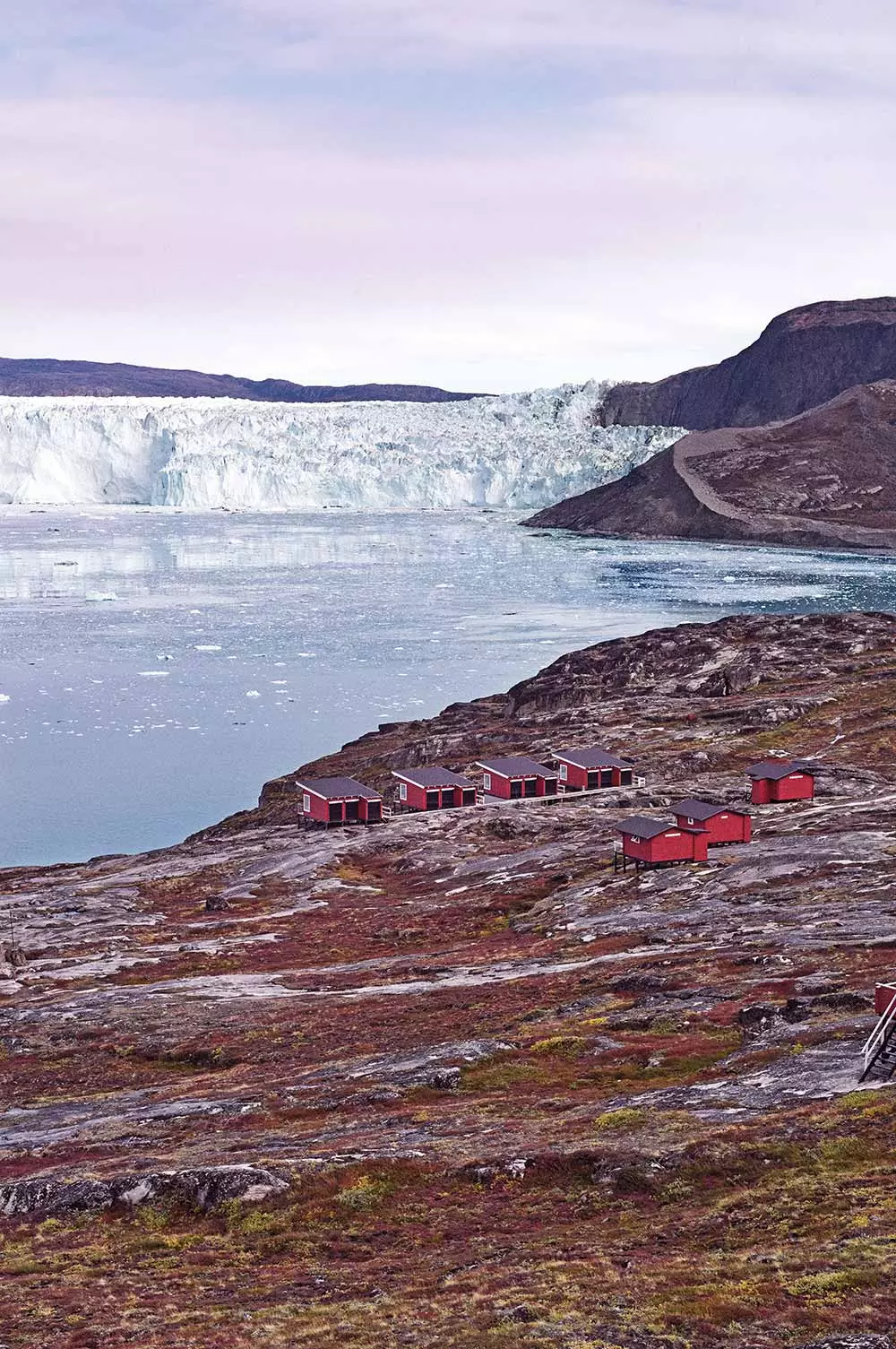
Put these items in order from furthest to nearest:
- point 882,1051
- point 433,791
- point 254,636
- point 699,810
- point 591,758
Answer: point 254,636 → point 591,758 → point 433,791 → point 699,810 → point 882,1051

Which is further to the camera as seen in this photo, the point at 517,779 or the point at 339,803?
the point at 517,779

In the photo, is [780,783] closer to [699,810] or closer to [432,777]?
[699,810]

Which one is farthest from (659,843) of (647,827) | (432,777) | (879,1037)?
(879,1037)

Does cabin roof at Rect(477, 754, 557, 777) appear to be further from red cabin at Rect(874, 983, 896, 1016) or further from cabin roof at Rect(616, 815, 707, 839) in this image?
red cabin at Rect(874, 983, 896, 1016)

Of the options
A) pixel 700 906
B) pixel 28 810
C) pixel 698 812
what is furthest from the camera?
pixel 28 810

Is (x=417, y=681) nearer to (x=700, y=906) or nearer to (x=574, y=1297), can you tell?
(x=700, y=906)

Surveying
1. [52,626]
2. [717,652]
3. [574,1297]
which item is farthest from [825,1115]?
[52,626]
